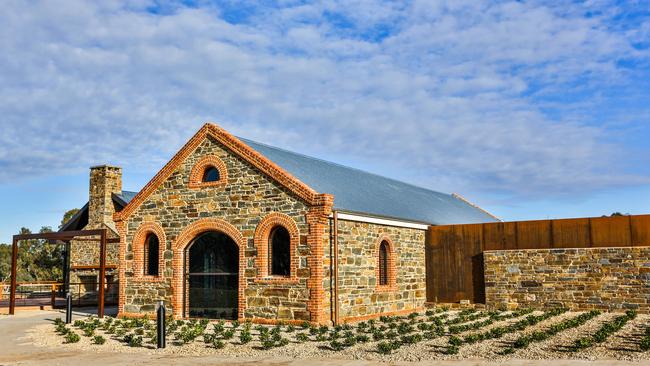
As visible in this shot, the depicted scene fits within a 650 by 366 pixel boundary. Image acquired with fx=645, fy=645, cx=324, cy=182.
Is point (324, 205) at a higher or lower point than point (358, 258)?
higher

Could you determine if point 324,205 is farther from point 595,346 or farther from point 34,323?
point 34,323

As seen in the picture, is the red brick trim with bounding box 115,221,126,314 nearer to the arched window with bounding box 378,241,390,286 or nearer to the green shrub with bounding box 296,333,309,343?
the arched window with bounding box 378,241,390,286

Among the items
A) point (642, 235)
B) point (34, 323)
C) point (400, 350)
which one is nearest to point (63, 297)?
point (34, 323)

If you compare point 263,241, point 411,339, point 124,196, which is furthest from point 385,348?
point 124,196

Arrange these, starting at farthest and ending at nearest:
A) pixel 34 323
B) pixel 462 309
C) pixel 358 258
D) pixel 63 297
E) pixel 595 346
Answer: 1. pixel 63 297
2. pixel 462 309
3. pixel 34 323
4. pixel 358 258
5. pixel 595 346

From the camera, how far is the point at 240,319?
19.4 m

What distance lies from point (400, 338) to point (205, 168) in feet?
30.0

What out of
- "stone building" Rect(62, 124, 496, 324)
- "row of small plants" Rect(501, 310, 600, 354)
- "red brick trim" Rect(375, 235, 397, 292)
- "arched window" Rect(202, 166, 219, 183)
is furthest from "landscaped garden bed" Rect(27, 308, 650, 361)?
"arched window" Rect(202, 166, 219, 183)

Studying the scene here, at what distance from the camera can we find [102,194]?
32875mm

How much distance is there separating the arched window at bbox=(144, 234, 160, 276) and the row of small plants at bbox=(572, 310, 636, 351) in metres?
13.8

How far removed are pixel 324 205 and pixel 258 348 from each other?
5.33m

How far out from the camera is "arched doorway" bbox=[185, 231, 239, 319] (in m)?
20.1

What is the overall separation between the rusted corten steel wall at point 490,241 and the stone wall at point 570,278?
35cm

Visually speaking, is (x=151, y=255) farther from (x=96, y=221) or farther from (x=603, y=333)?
(x=603, y=333)
